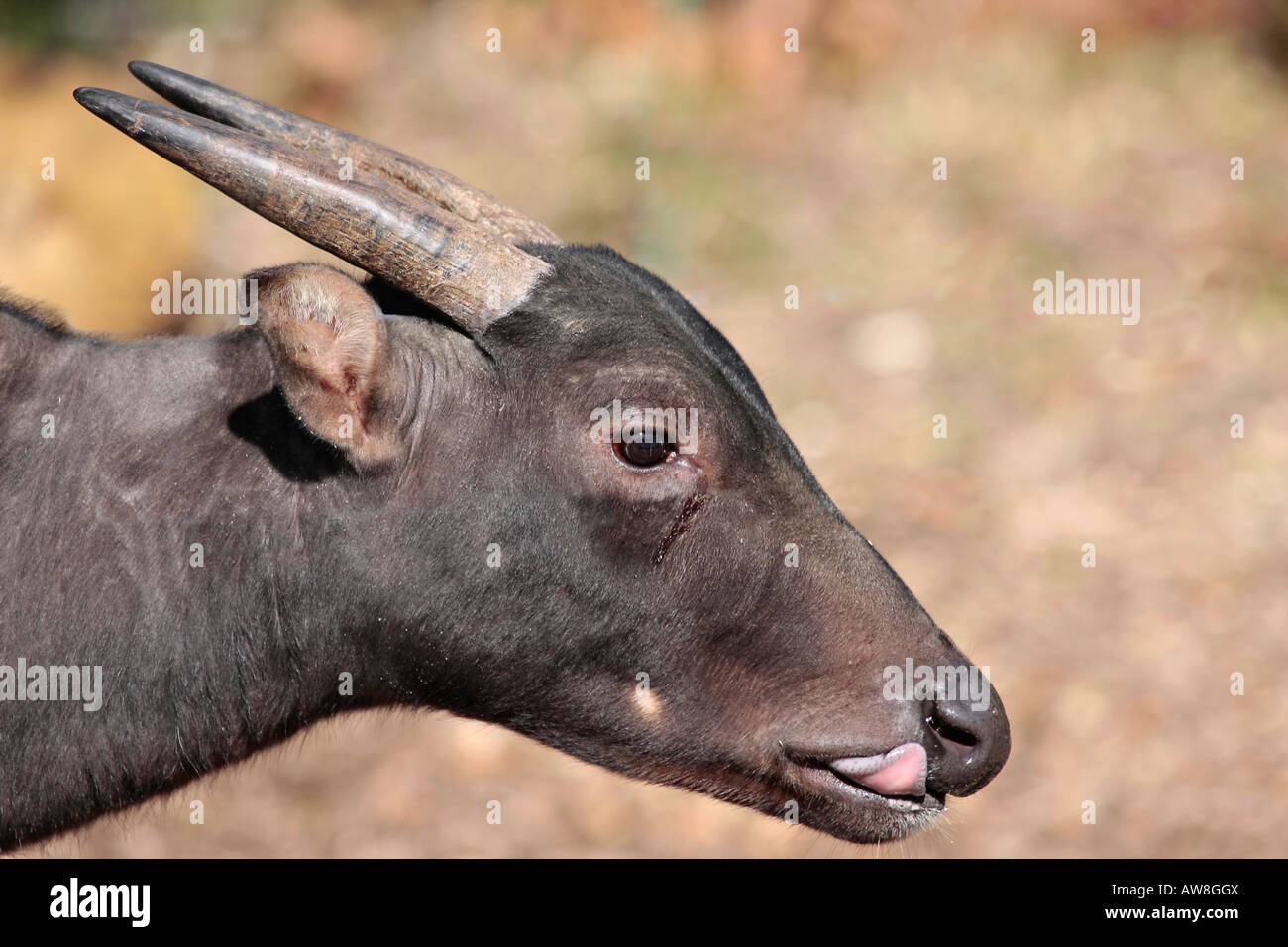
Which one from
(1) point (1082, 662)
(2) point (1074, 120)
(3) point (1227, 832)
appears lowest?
(3) point (1227, 832)

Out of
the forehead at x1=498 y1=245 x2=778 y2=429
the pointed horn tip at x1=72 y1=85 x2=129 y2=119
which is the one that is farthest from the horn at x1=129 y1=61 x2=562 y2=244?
the pointed horn tip at x1=72 y1=85 x2=129 y2=119

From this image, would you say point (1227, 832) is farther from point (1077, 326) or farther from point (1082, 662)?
point (1077, 326)

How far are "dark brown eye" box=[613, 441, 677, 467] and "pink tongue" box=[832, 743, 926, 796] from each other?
3.61 ft

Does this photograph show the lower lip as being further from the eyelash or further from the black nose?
the eyelash

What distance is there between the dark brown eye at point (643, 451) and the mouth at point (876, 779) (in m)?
1.01

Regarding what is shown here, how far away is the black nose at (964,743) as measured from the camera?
13.9 feet

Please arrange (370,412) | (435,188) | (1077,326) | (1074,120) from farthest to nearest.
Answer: (1074,120), (1077,326), (435,188), (370,412)

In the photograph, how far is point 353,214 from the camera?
12.8 ft

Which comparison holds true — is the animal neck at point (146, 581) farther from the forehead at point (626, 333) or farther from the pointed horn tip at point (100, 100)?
the pointed horn tip at point (100, 100)

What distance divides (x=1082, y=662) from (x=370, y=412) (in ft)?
20.7

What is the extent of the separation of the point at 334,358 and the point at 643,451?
3.05 ft

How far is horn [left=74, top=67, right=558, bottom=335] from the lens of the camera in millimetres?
3820

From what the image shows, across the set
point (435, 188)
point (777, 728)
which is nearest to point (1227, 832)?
point (777, 728)

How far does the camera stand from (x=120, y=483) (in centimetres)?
427
